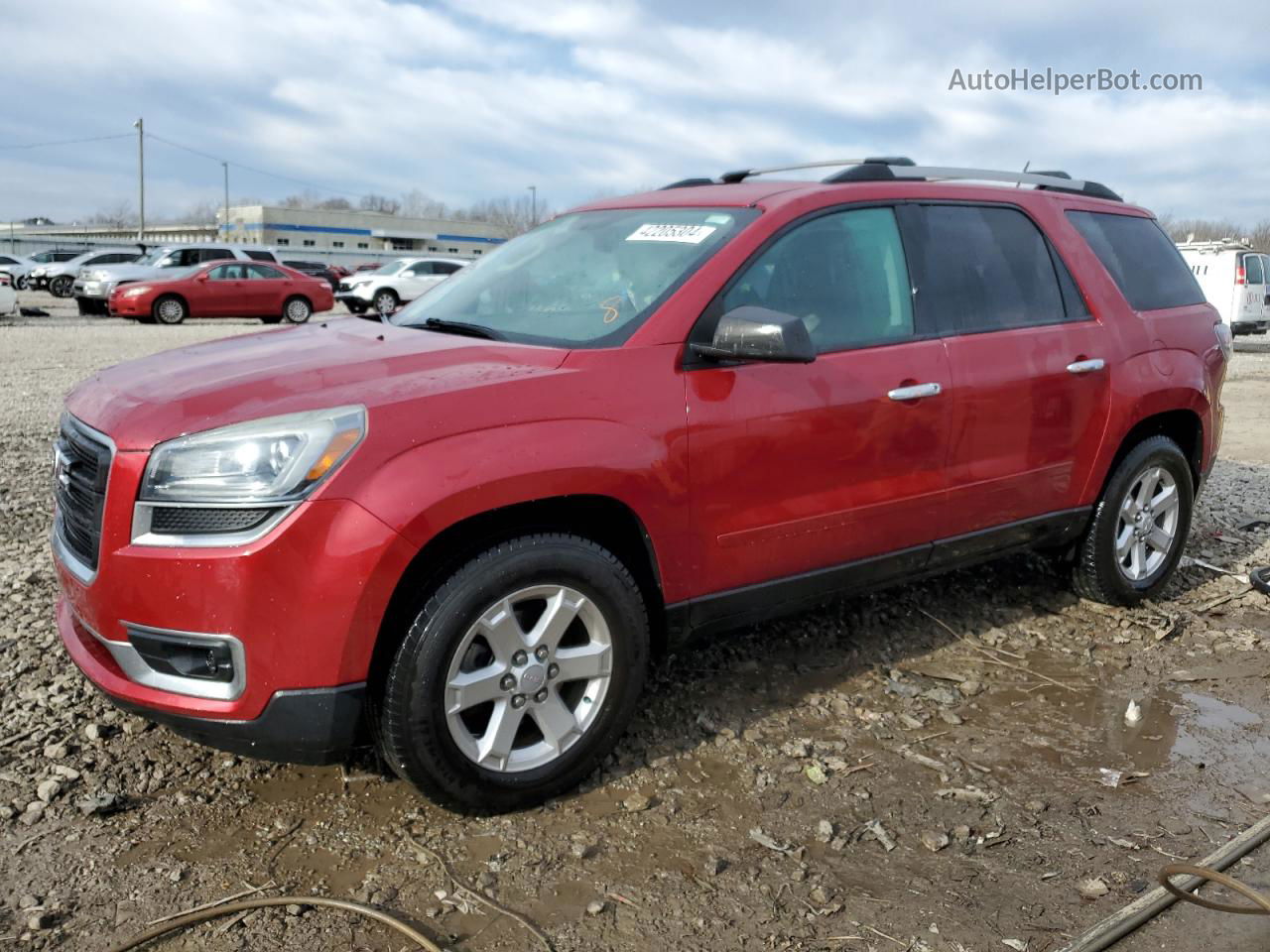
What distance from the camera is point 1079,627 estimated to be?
4.73 meters

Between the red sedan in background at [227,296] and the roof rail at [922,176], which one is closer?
the roof rail at [922,176]

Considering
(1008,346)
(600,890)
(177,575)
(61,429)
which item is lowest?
(600,890)

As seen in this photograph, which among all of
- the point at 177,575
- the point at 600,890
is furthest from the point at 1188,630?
the point at 177,575

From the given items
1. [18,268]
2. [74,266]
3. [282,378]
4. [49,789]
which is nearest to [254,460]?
[282,378]

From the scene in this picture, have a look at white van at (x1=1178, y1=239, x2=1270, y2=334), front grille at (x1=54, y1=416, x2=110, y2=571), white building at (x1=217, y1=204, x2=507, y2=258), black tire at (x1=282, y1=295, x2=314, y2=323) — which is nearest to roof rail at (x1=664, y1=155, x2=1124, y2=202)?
front grille at (x1=54, y1=416, x2=110, y2=571)

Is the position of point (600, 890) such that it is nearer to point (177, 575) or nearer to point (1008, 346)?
point (177, 575)

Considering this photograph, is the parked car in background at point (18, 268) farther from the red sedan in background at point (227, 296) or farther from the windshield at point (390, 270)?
the red sedan in background at point (227, 296)

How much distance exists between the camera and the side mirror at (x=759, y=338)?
310cm

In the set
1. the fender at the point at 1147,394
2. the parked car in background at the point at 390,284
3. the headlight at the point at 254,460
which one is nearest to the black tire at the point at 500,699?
the headlight at the point at 254,460

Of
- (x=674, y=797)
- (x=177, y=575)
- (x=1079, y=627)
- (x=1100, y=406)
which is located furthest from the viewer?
(x=1079, y=627)

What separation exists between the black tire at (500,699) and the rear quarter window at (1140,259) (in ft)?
9.54

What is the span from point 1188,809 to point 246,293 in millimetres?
22922

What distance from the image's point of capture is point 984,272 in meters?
4.14

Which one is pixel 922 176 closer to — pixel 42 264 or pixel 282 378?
pixel 282 378
